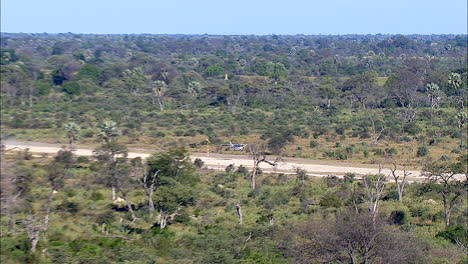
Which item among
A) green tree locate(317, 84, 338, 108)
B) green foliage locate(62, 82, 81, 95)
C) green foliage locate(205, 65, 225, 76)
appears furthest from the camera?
green foliage locate(205, 65, 225, 76)

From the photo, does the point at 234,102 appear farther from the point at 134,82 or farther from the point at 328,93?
the point at 134,82

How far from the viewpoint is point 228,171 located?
3428cm

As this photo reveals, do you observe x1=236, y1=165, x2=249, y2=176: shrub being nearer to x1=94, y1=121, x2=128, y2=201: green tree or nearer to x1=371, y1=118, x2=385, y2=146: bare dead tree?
x1=94, y1=121, x2=128, y2=201: green tree

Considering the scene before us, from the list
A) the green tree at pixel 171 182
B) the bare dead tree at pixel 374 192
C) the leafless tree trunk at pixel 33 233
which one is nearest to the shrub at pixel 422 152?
the bare dead tree at pixel 374 192

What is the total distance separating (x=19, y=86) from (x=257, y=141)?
27.1 metres

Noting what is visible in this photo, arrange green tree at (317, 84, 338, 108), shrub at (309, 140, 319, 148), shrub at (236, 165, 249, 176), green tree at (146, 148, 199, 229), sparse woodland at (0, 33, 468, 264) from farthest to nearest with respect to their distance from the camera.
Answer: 1. green tree at (317, 84, 338, 108)
2. shrub at (309, 140, 319, 148)
3. shrub at (236, 165, 249, 176)
4. green tree at (146, 148, 199, 229)
5. sparse woodland at (0, 33, 468, 264)

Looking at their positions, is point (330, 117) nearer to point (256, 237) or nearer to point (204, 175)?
point (204, 175)

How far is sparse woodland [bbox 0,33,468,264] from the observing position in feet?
61.4

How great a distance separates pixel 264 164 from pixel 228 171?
379cm

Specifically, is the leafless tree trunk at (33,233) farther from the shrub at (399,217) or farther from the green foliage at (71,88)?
the green foliage at (71,88)

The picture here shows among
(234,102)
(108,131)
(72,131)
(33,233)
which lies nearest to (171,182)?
(33,233)

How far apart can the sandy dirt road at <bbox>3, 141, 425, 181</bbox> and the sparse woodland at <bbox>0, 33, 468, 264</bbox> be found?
111 centimetres

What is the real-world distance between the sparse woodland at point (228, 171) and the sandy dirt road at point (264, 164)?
3.65 feet

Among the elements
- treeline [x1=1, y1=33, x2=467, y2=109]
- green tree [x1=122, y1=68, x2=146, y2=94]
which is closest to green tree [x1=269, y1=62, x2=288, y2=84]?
treeline [x1=1, y1=33, x2=467, y2=109]
